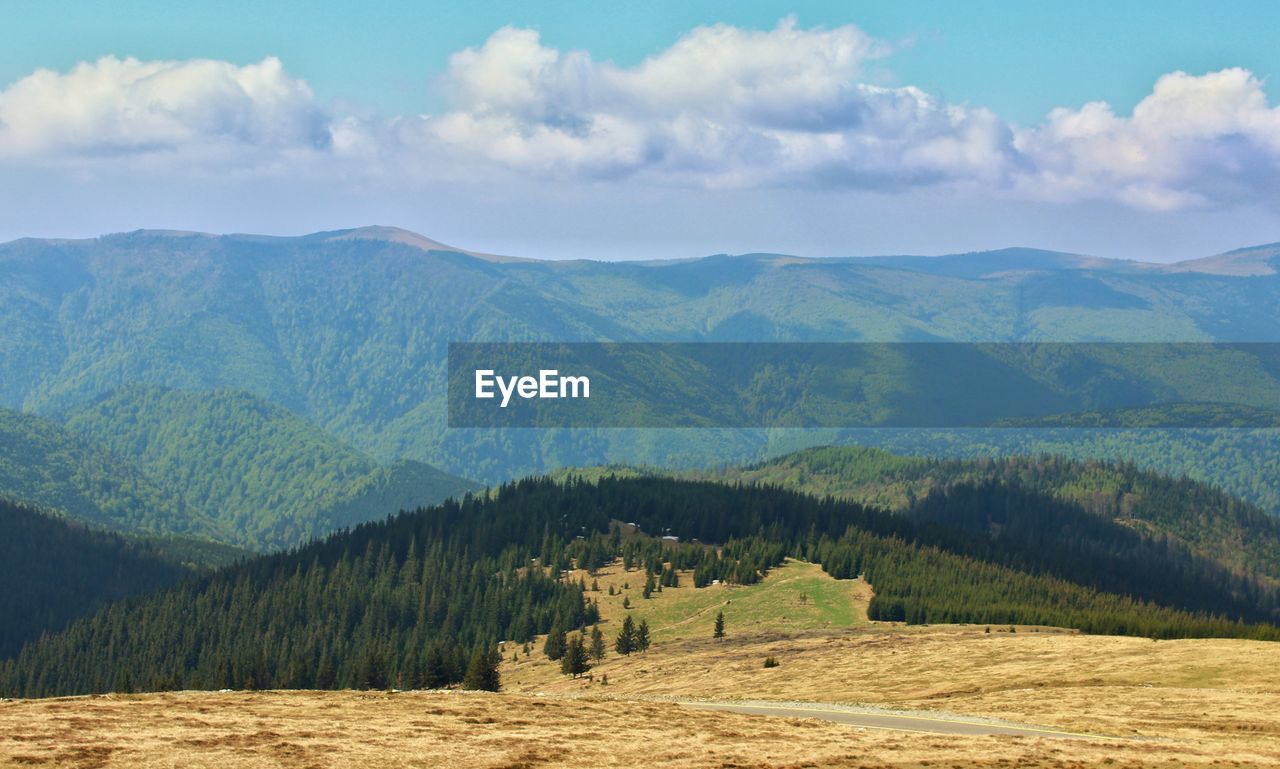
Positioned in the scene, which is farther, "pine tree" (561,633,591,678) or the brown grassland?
"pine tree" (561,633,591,678)

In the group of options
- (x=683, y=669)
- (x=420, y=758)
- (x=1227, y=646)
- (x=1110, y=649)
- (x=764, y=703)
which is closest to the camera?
(x=420, y=758)

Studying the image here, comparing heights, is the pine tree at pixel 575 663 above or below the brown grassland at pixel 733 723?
below

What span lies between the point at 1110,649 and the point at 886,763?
68762mm

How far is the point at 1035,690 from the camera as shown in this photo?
359 feet

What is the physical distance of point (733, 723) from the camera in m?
85.1

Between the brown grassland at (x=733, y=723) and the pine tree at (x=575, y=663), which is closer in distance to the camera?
the brown grassland at (x=733, y=723)

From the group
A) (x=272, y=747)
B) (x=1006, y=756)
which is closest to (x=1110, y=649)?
(x=1006, y=756)

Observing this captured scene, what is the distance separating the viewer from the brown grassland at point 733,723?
2687 inches

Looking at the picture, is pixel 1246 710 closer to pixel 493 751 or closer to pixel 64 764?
pixel 493 751

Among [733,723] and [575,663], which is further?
[575,663]

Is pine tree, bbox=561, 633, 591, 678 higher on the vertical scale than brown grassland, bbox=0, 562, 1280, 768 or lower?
lower

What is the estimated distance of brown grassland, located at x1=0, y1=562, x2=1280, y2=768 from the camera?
68.2 meters

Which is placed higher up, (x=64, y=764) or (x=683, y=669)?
(x=64, y=764)

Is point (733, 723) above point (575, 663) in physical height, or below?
above
